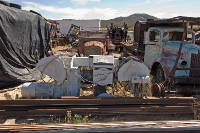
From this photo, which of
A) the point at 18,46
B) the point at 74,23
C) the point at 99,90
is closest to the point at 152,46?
the point at 99,90

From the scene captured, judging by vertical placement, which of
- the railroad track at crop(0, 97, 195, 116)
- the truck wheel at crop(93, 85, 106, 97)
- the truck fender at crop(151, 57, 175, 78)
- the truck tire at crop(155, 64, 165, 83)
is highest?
the truck fender at crop(151, 57, 175, 78)

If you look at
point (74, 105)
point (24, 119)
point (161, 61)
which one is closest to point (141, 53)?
point (161, 61)

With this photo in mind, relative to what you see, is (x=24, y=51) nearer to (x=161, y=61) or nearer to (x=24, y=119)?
(x=24, y=119)

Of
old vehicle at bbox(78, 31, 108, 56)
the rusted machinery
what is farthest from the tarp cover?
old vehicle at bbox(78, 31, 108, 56)

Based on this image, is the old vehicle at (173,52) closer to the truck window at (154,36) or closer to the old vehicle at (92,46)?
the truck window at (154,36)

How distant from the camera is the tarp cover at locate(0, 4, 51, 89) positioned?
24.4 ft

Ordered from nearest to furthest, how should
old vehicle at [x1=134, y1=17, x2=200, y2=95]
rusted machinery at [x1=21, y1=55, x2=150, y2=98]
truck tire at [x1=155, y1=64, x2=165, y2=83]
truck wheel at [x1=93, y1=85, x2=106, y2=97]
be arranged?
1. rusted machinery at [x1=21, y1=55, x2=150, y2=98]
2. truck wheel at [x1=93, y1=85, x2=106, y2=97]
3. old vehicle at [x1=134, y1=17, x2=200, y2=95]
4. truck tire at [x1=155, y1=64, x2=165, y2=83]

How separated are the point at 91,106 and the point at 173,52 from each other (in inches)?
147

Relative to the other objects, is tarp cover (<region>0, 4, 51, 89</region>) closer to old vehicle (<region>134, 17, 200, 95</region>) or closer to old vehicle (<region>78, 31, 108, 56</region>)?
old vehicle (<region>78, 31, 108, 56</region>)

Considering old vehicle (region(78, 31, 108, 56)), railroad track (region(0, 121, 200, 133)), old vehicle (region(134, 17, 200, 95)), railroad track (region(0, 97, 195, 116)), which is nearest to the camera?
railroad track (region(0, 121, 200, 133))

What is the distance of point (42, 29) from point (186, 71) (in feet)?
23.0

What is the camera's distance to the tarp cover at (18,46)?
7.44 meters

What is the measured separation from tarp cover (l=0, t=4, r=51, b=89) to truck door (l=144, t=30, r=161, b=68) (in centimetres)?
435

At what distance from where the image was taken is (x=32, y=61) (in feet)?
31.3
